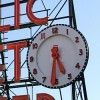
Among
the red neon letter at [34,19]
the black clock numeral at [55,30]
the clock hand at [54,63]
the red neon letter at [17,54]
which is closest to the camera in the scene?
the clock hand at [54,63]

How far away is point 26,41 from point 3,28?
4.92ft

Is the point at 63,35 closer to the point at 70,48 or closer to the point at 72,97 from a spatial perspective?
the point at 70,48

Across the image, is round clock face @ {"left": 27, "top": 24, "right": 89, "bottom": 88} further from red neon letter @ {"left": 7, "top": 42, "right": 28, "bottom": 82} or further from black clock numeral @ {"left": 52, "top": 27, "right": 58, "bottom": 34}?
red neon letter @ {"left": 7, "top": 42, "right": 28, "bottom": 82}

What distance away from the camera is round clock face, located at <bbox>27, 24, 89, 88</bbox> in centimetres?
2234

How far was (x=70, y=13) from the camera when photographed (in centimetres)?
2416

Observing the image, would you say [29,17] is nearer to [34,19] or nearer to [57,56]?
[34,19]

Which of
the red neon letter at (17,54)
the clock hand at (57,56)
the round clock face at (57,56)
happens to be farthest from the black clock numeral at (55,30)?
the red neon letter at (17,54)

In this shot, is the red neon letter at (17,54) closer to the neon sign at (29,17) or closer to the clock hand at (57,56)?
the neon sign at (29,17)

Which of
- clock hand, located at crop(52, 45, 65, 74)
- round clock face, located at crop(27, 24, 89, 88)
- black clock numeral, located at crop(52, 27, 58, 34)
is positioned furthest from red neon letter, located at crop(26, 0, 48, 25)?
clock hand, located at crop(52, 45, 65, 74)

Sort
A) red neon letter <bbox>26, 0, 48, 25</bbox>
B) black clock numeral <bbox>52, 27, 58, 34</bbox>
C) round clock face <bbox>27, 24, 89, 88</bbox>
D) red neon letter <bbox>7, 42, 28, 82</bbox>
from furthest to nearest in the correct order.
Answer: red neon letter <bbox>26, 0, 48, 25</bbox> < red neon letter <bbox>7, 42, 28, 82</bbox> < black clock numeral <bbox>52, 27, 58, 34</bbox> < round clock face <bbox>27, 24, 89, 88</bbox>

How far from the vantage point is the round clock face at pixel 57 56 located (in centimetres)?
2234

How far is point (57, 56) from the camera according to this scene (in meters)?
22.9

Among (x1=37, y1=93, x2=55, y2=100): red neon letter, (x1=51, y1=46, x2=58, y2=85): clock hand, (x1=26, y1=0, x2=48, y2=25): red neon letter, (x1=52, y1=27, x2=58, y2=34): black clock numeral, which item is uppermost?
(x1=26, y1=0, x2=48, y2=25): red neon letter

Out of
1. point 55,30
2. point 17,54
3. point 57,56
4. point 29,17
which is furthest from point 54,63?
point 29,17
